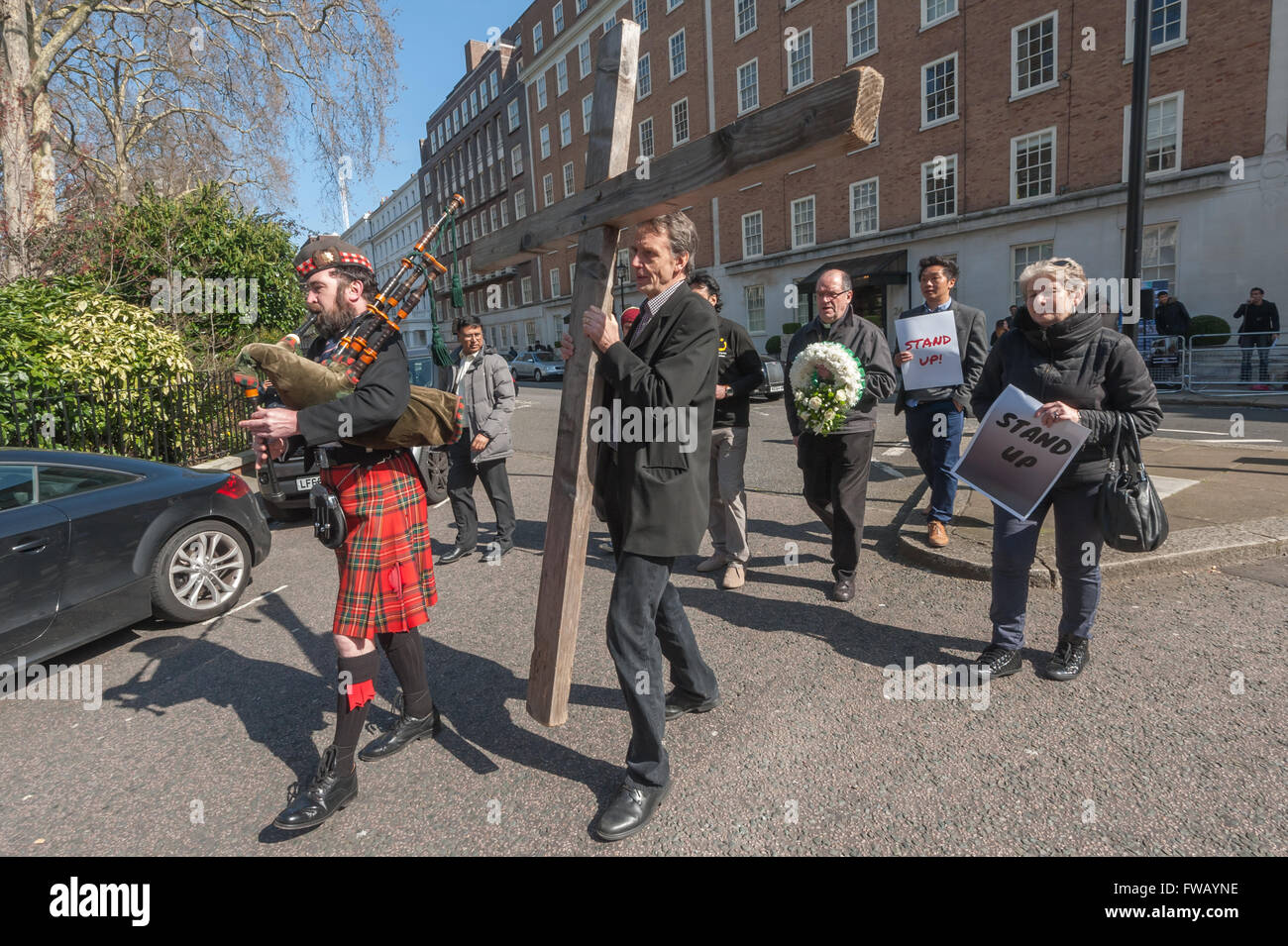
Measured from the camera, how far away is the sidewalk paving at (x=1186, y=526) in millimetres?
4473

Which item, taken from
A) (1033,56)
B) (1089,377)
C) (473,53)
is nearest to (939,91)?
(1033,56)

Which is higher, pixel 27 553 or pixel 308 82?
pixel 308 82

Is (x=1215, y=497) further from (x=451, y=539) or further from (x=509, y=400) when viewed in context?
(x=451, y=539)

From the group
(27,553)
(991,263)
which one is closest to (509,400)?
(27,553)

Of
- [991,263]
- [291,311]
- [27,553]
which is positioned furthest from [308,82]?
[991,263]

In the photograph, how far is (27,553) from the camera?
3816mm

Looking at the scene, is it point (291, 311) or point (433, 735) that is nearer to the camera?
point (433, 735)

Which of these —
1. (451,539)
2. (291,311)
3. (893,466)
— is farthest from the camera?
(291,311)

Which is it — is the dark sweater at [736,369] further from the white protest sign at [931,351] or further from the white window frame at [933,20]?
the white window frame at [933,20]

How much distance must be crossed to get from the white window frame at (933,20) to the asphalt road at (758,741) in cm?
2171

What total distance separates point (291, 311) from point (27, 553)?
40.5ft

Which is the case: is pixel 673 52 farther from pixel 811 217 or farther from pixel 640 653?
pixel 640 653
